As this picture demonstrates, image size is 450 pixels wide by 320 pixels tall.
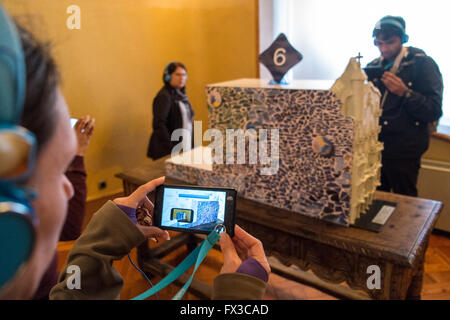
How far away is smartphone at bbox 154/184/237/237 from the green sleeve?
5.6 inches

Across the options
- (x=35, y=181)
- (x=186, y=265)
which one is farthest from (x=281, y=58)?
(x=35, y=181)

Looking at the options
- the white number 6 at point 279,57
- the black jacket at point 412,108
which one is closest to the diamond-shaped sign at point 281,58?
the white number 6 at point 279,57

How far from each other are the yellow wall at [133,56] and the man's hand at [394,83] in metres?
2.09

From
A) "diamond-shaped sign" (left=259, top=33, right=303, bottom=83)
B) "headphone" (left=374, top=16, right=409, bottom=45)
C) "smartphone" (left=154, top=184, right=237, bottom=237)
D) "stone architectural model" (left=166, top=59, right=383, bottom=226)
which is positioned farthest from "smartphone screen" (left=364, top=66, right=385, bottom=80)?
"smartphone" (left=154, top=184, right=237, bottom=237)

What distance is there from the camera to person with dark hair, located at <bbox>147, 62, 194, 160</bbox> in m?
3.04

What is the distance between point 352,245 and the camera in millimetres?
1492

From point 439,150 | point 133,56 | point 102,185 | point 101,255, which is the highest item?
point 133,56

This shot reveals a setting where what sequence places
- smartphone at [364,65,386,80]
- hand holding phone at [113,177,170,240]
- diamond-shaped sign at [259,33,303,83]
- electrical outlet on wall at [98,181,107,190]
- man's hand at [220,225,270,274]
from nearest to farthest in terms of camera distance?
man's hand at [220,225,270,274], hand holding phone at [113,177,170,240], diamond-shaped sign at [259,33,303,83], smartphone at [364,65,386,80], electrical outlet on wall at [98,181,107,190]

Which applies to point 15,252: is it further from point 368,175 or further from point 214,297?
point 368,175

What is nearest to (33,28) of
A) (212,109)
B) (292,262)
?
(212,109)

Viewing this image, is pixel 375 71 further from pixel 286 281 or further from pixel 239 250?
pixel 239 250

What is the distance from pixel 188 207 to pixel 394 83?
181cm

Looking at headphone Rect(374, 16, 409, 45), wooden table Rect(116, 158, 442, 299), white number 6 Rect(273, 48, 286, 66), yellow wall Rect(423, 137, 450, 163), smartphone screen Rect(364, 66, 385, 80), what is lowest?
wooden table Rect(116, 158, 442, 299)

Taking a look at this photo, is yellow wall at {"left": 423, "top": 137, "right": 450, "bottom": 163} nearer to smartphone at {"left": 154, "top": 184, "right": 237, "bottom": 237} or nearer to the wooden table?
the wooden table
